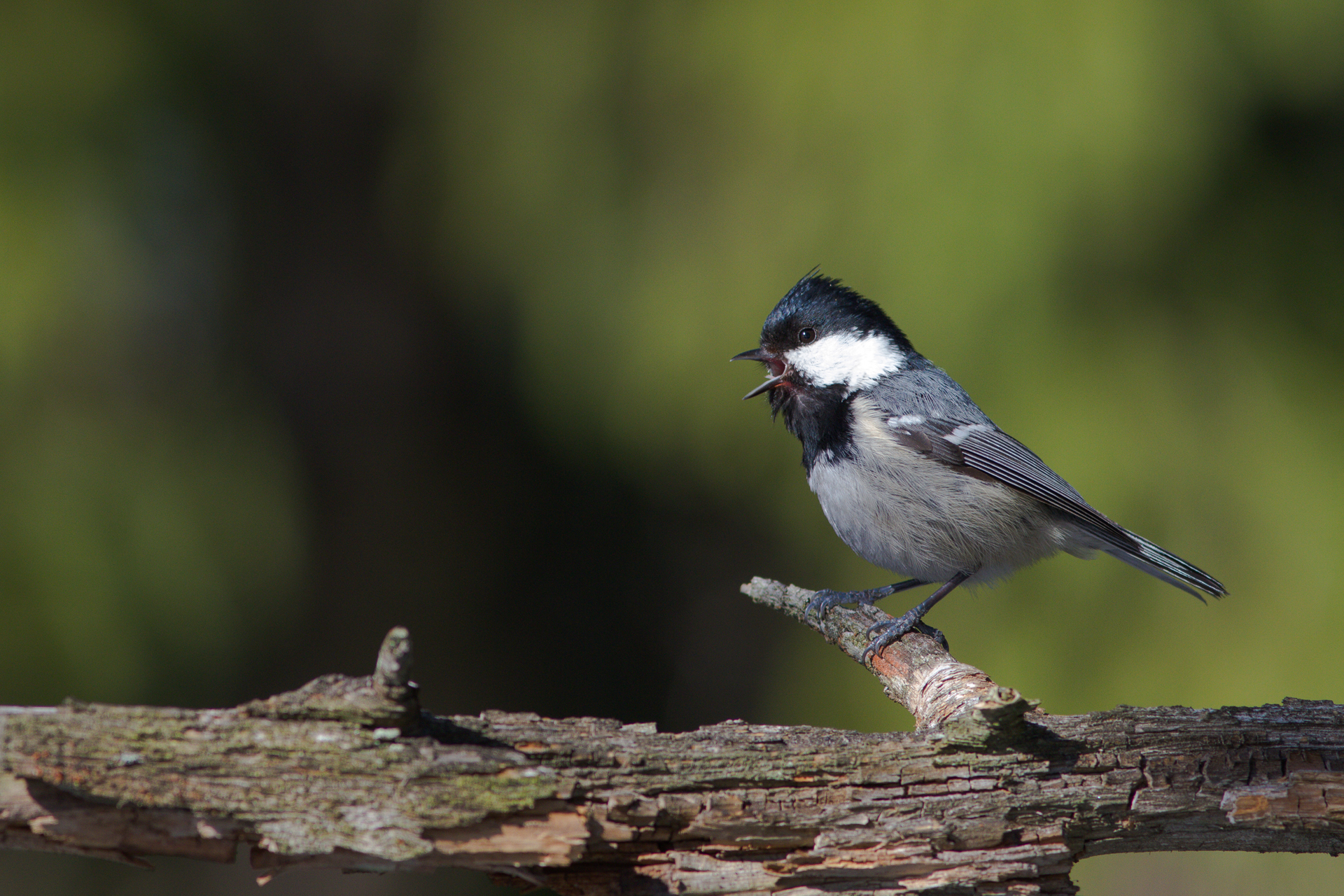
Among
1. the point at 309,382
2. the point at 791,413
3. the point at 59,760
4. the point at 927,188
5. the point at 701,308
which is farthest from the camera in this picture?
the point at 309,382

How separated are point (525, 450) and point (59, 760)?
104 inches

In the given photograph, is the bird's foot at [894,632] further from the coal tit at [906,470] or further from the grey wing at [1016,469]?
the grey wing at [1016,469]

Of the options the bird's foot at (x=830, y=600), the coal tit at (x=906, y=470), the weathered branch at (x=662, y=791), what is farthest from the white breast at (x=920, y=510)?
the weathered branch at (x=662, y=791)

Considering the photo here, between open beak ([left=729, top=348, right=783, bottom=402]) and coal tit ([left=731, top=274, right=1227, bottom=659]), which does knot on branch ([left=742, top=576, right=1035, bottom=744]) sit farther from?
open beak ([left=729, top=348, right=783, bottom=402])

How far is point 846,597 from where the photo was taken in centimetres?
216

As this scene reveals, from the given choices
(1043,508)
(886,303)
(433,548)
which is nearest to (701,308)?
(886,303)

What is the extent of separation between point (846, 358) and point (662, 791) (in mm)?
1272

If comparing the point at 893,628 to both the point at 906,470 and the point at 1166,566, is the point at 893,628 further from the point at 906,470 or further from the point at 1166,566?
the point at 1166,566

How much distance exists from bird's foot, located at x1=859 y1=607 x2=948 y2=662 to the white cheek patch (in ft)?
1.76

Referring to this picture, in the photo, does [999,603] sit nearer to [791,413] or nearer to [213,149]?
[791,413]

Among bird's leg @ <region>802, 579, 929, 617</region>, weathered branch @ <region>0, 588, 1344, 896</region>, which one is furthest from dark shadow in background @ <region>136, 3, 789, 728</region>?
weathered branch @ <region>0, 588, 1344, 896</region>

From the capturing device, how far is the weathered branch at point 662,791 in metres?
1.07

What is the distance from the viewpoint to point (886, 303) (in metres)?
2.63

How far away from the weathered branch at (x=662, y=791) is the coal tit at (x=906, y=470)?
666 millimetres
